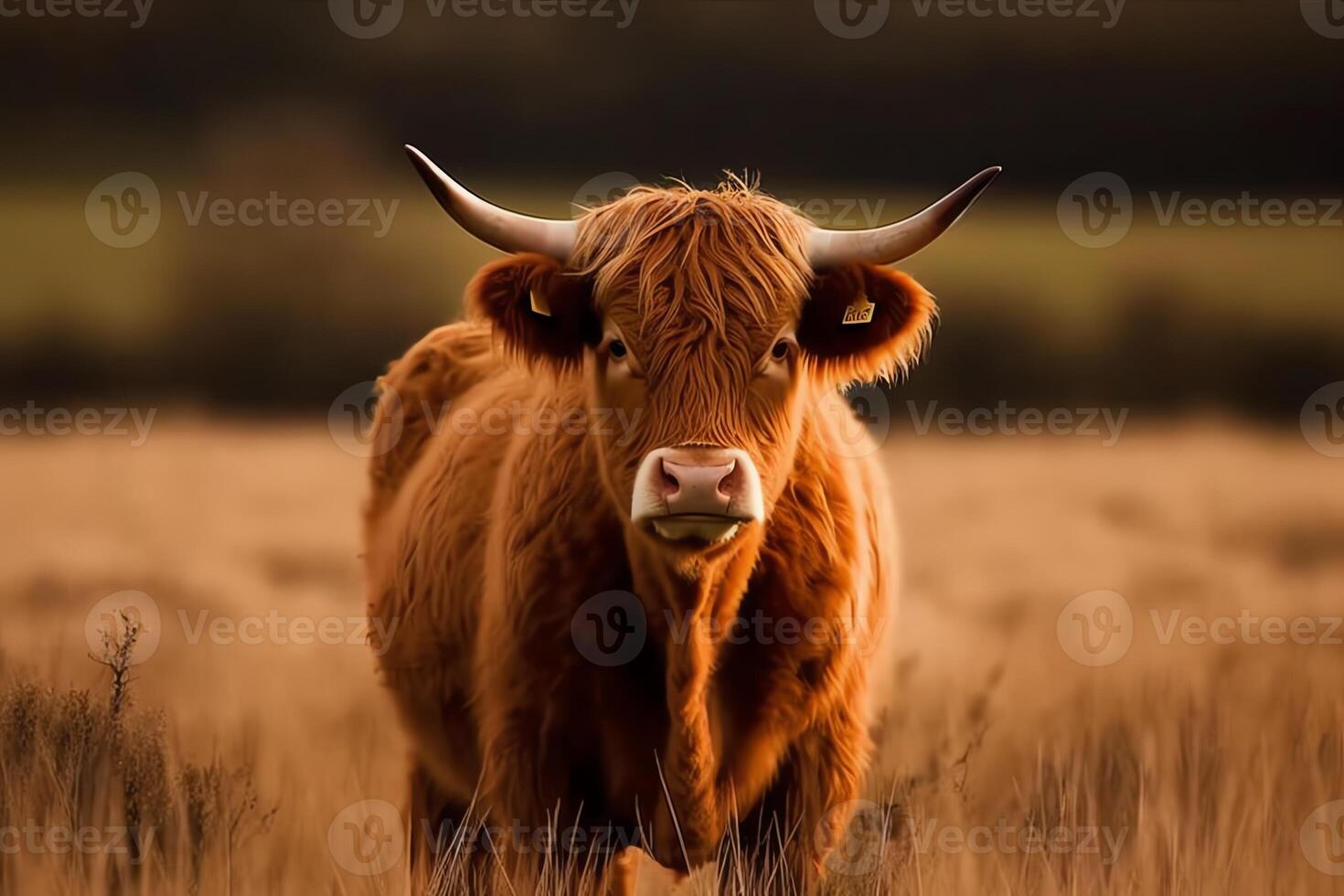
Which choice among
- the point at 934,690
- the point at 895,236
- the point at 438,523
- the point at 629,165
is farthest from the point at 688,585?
the point at 629,165

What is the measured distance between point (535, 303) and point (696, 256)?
1.63 feet

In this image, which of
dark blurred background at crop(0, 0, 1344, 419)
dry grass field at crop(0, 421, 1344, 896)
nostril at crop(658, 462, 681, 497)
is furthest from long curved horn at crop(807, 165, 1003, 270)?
dark blurred background at crop(0, 0, 1344, 419)

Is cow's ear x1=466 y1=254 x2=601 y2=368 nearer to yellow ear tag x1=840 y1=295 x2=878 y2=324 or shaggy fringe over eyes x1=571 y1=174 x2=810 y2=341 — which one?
shaggy fringe over eyes x1=571 y1=174 x2=810 y2=341

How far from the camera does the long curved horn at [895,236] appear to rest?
3797 mm

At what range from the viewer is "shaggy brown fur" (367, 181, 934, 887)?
3842 mm

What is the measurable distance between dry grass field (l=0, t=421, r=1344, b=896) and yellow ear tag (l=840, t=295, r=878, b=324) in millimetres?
1413

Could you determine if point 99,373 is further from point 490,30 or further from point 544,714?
point 544,714

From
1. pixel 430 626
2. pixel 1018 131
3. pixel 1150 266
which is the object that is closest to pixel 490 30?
pixel 1018 131

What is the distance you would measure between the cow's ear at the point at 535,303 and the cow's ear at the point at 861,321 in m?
0.59

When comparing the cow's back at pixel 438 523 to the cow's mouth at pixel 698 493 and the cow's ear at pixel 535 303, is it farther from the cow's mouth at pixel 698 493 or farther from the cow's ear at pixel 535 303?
the cow's mouth at pixel 698 493

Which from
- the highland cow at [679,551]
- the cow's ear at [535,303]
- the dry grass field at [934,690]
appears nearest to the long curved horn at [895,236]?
the highland cow at [679,551]

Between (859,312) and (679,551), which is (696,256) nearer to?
(859,312)

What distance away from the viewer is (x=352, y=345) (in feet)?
86.2

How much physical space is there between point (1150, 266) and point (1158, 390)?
404cm
